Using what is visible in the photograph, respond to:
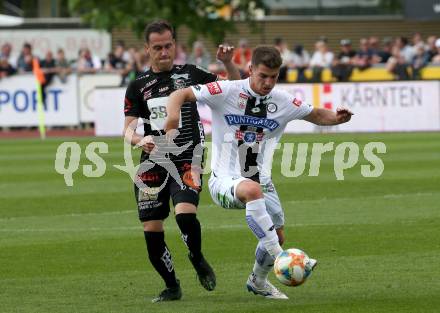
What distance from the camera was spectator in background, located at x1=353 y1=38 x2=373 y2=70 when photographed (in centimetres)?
3219

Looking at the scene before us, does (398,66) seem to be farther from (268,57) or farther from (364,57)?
(268,57)

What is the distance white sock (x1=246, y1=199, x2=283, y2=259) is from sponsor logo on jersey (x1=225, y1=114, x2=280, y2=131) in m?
0.74

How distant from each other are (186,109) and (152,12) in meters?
28.6

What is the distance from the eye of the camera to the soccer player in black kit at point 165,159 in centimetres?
927

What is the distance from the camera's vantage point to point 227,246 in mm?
11914

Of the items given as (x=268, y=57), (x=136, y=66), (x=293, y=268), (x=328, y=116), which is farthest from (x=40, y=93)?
(x=293, y=268)

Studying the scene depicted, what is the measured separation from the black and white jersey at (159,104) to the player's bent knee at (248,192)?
920 millimetres

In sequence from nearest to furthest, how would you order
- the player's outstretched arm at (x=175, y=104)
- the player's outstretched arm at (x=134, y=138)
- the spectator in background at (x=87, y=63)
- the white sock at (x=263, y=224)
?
the white sock at (x=263, y=224) < the player's outstretched arm at (x=175, y=104) < the player's outstretched arm at (x=134, y=138) < the spectator in background at (x=87, y=63)

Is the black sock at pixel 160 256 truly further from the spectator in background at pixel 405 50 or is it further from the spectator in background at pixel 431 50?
the spectator in background at pixel 431 50

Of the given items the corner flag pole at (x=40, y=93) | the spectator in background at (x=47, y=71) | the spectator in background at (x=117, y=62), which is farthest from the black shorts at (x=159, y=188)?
the spectator in background at (x=117, y=62)

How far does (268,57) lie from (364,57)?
24730 millimetres

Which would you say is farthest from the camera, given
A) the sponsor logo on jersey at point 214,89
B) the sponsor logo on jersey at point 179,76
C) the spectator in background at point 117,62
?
the spectator in background at point 117,62

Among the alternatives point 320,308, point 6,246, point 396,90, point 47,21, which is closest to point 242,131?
point 320,308

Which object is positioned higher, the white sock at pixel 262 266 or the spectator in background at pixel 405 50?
the spectator in background at pixel 405 50
